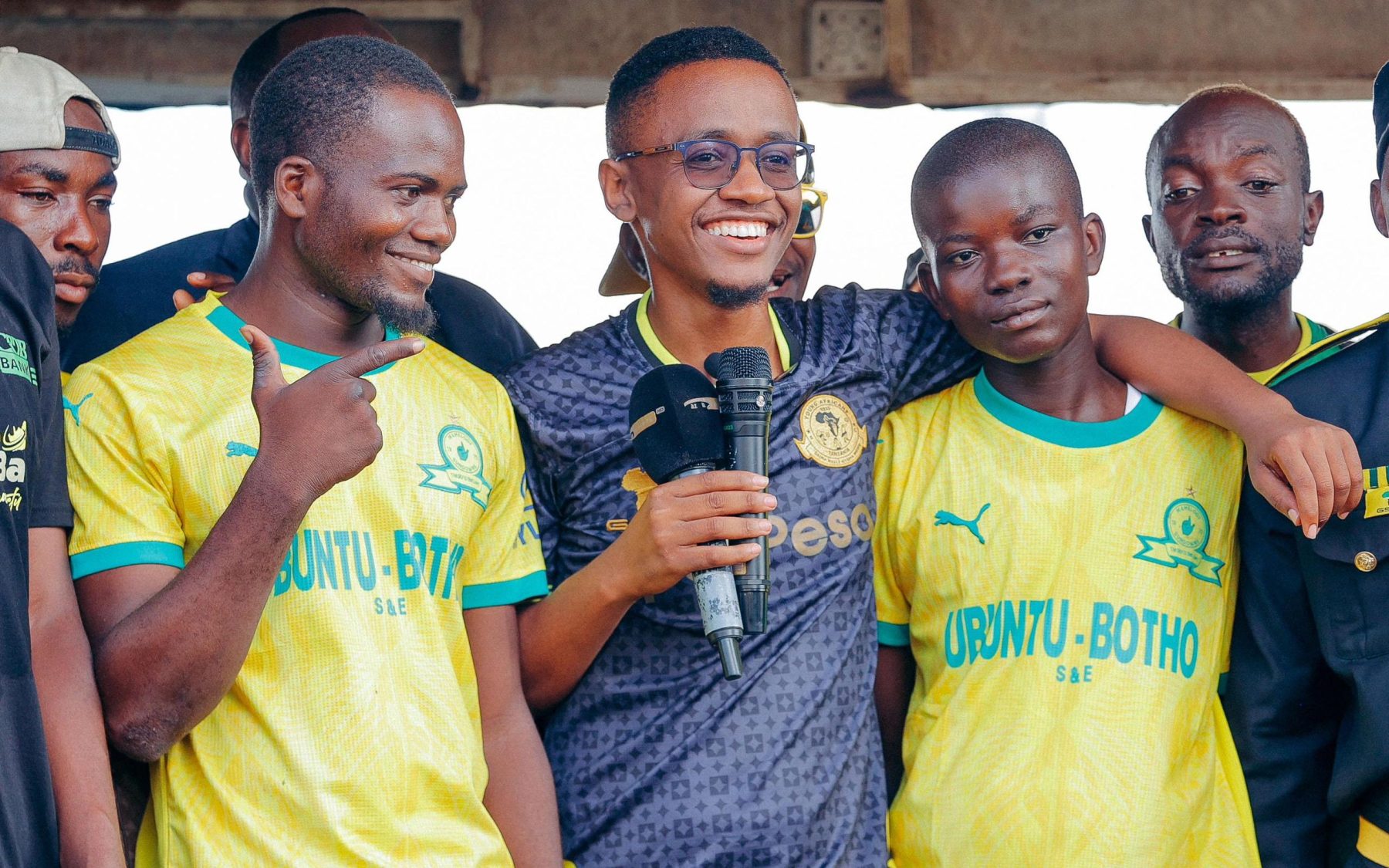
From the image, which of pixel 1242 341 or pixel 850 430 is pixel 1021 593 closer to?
pixel 850 430

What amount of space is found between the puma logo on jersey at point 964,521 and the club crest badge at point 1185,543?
0.33m

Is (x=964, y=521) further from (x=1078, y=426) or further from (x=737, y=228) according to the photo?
(x=737, y=228)

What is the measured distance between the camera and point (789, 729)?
3037 millimetres

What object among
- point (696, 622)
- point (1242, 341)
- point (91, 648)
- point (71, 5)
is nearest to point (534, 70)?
point (71, 5)

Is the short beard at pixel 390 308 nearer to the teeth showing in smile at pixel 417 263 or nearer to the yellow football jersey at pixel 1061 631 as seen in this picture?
the teeth showing in smile at pixel 417 263

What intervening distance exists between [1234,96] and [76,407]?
3087 mm

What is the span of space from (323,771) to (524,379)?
987 mm

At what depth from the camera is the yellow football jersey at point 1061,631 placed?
10.2 ft

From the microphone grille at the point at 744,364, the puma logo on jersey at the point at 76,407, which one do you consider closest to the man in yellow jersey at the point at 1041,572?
the microphone grille at the point at 744,364

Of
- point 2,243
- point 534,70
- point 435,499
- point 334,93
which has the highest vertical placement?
point 534,70

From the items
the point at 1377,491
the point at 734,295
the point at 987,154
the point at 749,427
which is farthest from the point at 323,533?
the point at 1377,491

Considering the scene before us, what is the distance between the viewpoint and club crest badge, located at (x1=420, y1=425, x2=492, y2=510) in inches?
116

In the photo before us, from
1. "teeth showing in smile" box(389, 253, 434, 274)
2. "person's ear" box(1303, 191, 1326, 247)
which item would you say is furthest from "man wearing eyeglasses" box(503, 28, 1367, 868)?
"person's ear" box(1303, 191, 1326, 247)

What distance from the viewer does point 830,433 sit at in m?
3.29
